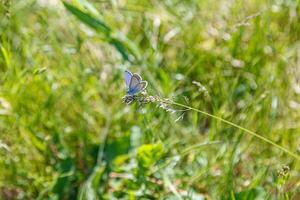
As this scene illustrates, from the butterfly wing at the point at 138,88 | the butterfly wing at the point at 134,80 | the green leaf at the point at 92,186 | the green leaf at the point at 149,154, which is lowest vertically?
the green leaf at the point at 92,186

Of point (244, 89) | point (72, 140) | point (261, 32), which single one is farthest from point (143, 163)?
point (261, 32)

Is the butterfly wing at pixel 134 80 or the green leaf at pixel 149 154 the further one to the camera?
the green leaf at pixel 149 154

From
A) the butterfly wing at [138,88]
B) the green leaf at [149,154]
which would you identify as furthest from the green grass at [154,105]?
the butterfly wing at [138,88]

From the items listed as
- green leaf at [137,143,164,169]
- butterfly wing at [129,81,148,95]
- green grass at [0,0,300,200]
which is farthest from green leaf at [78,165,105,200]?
butterfly wing at [129,81,148,95]

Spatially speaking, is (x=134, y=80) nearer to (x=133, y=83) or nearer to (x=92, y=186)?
(x=133, y=83)

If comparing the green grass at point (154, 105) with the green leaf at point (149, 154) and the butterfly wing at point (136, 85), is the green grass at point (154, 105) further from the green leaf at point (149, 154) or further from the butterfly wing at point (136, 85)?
the butterfly wing at point (136, 85)
